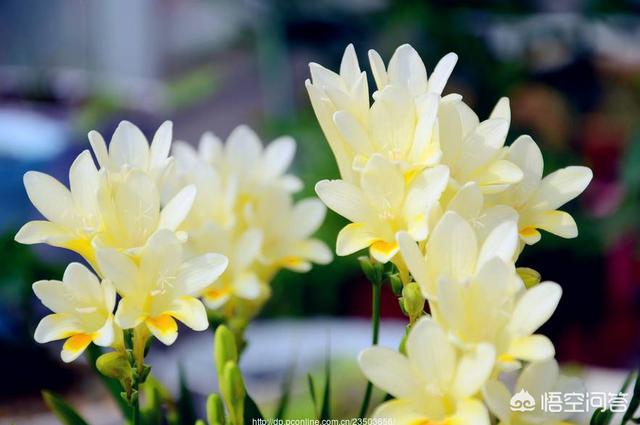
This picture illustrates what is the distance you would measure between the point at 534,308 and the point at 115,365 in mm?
Answer: 131

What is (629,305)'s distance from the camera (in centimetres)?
107

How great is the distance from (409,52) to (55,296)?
0.14m

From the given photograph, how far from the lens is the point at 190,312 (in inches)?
12.0

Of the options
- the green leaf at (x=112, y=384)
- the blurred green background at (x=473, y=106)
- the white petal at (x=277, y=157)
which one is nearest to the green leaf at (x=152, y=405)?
the green leaf at (x=112, y=384)

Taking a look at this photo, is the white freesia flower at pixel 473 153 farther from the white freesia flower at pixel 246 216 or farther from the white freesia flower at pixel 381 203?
the white freesia flower at pixel 246 216

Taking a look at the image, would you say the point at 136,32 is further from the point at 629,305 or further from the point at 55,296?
the point at 55,296

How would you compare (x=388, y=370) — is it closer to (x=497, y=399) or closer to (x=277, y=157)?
(x=497, y=399)

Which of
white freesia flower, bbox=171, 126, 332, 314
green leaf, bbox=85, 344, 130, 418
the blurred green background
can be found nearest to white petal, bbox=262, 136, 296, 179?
white freesia flower, bbox=171, 126, 332, 314

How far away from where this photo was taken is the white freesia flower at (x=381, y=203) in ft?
0.97

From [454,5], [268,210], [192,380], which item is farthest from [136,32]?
[268,210]

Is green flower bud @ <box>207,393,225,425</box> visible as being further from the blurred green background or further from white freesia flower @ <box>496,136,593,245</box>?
the blurred green background

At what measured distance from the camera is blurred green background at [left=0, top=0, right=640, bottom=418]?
3.21ft

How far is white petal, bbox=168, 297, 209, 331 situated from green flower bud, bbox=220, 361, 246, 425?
2cm

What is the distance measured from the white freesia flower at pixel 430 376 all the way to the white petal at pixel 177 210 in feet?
0.27
